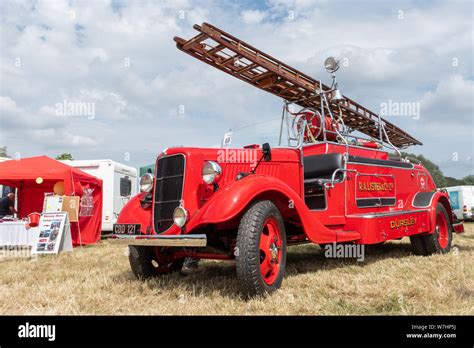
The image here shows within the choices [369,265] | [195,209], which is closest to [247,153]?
[195,209]

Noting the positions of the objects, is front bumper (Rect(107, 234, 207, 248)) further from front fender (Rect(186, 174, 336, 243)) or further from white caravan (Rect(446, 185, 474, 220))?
white caravan (Rect(446, 185, 474, 220))

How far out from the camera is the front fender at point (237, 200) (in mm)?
3469

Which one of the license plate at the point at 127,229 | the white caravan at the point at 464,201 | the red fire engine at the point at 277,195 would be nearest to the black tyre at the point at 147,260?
the red fire engine at the point at 277,195

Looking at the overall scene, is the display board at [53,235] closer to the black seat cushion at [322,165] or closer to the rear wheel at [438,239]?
the black seat cushion at [322,165]

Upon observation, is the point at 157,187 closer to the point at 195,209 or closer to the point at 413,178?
the point at 195,209

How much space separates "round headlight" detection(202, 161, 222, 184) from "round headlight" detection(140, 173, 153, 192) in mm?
916

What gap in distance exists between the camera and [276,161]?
4.58 meters

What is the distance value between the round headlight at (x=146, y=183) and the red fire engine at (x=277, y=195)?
0.04 ft

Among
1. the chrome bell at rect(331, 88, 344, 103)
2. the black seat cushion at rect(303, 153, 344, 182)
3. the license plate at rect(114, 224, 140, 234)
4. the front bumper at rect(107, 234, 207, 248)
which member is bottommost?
the front bumper at rect(107, 234, 207, 248)

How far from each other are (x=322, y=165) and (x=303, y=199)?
0.68 m

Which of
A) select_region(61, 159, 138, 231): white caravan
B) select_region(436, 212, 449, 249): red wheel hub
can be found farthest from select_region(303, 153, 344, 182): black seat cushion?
select_region(61, 159, 138, 231): white caravan

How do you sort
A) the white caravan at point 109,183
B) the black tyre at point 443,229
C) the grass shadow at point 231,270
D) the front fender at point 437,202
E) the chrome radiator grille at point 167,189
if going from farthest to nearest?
1. the white caravan at point 109,183
2. the black tyre at point 443,229
3. the front fender at point 437,202
4. the grass shadow at point 231,270
5. the chrome radiator grille at point 167,189

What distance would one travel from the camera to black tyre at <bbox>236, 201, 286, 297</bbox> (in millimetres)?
3459

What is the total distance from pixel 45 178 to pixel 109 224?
2943mm
